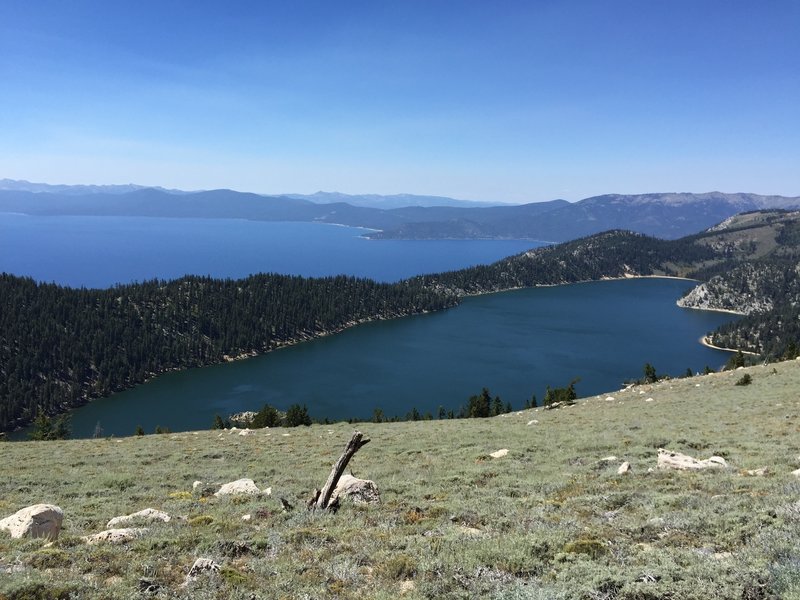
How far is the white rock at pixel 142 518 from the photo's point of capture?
14078mm

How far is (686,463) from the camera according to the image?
686 inches

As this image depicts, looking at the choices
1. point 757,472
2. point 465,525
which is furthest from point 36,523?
point 757,472

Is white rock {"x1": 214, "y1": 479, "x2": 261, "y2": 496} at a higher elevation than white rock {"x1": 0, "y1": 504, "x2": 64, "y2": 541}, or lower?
lower

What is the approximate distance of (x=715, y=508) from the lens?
38.8 feet

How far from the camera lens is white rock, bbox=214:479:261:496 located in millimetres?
18050

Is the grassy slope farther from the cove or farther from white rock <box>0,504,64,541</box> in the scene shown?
the cove

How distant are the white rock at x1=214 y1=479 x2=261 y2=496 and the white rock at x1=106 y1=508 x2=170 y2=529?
134 inches

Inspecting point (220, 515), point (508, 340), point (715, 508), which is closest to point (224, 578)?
point (220, 515)

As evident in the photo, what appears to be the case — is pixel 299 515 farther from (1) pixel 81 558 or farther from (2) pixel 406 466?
(2) pixel 406 466

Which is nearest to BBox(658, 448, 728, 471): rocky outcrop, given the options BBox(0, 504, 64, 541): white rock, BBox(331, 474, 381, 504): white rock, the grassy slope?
the grassy slope

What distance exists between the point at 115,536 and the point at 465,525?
9.07m

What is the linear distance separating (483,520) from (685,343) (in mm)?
204961

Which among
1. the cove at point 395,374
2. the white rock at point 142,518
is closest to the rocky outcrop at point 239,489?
the white rock at point 142,518

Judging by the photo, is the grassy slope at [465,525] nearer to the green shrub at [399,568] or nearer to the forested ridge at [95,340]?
the green shrub at [399,568]
